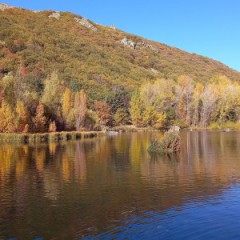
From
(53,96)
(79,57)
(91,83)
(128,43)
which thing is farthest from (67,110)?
(128,43)

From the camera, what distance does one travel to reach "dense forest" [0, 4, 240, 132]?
6656 cm

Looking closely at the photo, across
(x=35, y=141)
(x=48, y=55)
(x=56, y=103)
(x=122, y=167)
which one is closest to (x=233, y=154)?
(x=122, y=167)

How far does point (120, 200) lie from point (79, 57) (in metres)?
135

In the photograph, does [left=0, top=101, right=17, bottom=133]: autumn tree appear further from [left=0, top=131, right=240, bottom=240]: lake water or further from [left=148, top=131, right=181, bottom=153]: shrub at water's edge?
[left=0, top=131, right=240, bottom=240]: lake water

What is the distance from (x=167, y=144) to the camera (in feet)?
126

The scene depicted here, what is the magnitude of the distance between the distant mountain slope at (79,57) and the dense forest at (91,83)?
0.35 m

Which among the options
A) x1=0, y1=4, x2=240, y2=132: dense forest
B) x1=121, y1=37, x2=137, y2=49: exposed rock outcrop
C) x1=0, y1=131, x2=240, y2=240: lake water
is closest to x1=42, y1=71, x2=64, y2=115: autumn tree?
x1=0, y1=4, x2=240, y2=132: dense forest

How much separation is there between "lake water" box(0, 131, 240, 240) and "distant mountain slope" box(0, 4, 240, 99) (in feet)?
243

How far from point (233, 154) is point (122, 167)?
13151 mm

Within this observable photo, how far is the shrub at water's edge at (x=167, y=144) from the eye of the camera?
124 feet

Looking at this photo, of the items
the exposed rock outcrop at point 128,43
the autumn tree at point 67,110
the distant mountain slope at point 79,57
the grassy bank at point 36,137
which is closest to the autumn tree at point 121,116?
the distant mountain slope at point 79,57

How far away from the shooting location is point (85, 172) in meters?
26.4

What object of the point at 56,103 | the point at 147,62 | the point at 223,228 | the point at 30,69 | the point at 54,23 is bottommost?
the point at 223,228

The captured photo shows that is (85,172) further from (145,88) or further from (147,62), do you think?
(147,62)
